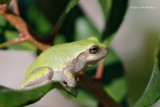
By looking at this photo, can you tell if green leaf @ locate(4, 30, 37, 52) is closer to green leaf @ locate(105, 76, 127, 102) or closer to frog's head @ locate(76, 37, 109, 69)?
frog's head @ locate(76, 37, 109, 69)

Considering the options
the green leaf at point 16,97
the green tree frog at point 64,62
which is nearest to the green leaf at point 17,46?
the green tree frog at point 64,62

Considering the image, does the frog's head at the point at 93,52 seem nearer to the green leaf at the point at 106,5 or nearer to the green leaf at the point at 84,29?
the green leaf at the point at 106,5

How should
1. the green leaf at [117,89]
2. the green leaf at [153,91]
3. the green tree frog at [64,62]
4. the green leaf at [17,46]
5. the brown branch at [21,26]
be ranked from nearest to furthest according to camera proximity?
1. the green leaf at [153,91]
2. the brown branch at [21,26]
3. the green tree frog at [64,62]
4. the green leaf at [17,46]
5. the green leaf at [117,89]

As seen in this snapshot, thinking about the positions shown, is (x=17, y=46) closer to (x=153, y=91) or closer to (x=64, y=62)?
(x=64, y=62)

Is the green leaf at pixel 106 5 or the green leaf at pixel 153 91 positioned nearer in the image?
the green leaf at pixel 153 91

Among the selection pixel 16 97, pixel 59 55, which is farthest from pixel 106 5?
pixel 16 97

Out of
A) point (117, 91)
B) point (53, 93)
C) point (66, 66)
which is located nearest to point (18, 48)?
point (66, 66)

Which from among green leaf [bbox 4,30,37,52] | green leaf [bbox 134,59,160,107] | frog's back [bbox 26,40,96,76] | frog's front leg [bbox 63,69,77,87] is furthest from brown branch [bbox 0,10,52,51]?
green leaf [bbox 134,59,160,107]
